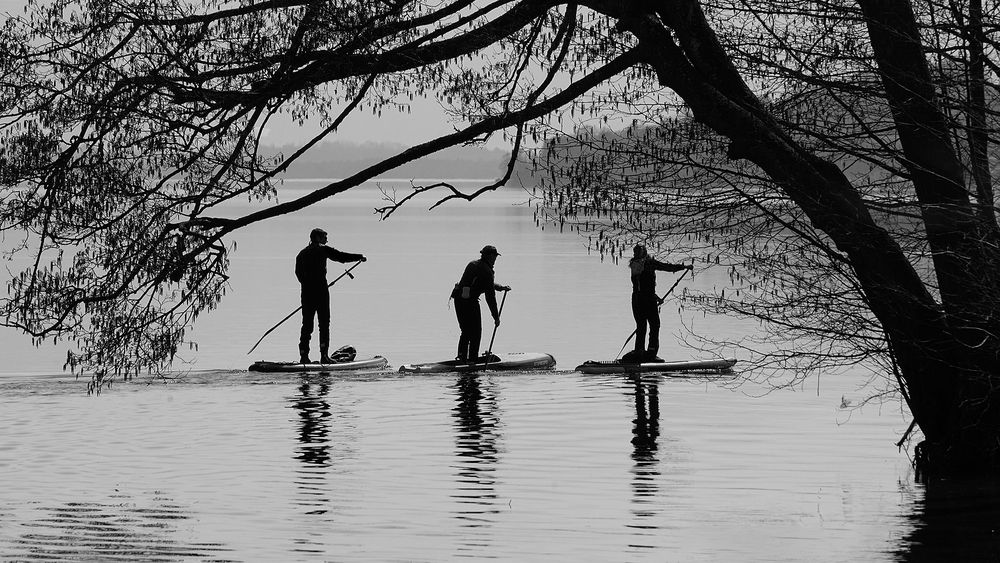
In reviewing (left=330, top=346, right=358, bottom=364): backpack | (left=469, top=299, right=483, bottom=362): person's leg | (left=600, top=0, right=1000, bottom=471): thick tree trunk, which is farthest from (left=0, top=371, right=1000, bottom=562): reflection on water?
(left=330, top=346, right=358, bottom=364): backpack

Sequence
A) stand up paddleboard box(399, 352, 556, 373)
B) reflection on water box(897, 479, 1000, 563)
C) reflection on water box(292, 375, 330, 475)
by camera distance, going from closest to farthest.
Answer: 1. reflection on water box(897, 479, 1000, 563)
2. reflection on water box(292, 375, 330, 475)
3. stand up paddleboard box(399, 352, 556, 373)

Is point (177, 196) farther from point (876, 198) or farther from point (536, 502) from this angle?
point (876, 198)

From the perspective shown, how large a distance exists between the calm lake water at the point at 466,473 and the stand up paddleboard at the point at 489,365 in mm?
734

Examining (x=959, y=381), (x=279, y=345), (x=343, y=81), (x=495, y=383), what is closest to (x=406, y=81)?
(x=343, y=81)

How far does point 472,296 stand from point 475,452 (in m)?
8.56

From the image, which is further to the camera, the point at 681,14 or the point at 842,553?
the point at 681,14

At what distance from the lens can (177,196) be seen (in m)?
14.3

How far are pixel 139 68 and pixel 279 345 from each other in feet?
68.7

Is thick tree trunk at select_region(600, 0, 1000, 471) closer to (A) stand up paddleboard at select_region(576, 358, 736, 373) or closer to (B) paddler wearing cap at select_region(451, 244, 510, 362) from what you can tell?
(A) stand up paddleboard at select_region(576, 358, 736, 373)

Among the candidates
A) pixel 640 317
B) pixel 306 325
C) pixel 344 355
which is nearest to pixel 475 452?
pixel 640 317

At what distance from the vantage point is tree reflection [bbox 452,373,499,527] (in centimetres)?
1324

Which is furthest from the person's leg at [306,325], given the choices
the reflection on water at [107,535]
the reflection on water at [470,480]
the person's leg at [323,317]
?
the reflection on water at [107,535]

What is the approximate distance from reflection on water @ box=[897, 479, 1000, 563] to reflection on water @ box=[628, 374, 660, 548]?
193 centimetres

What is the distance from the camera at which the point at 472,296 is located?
24828 millimetres
